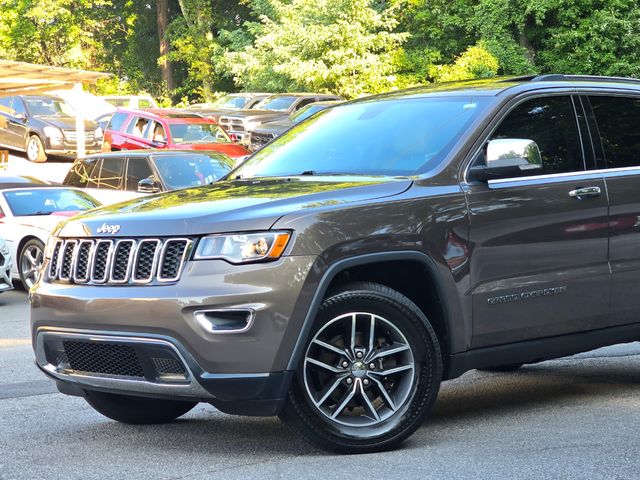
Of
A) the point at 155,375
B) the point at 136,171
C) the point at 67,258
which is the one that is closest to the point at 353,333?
the point at 155,375

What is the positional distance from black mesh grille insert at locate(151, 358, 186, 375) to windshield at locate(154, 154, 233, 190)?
13224 millimetres

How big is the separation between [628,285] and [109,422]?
2.94 m

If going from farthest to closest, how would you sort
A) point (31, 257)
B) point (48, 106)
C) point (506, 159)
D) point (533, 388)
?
point (48, 106), point (31, 257), point (533, 388), point (506, 159)

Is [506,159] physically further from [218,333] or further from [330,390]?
[218,333]

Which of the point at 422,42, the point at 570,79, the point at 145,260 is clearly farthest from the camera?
the point at 422,42

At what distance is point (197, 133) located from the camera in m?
25.2

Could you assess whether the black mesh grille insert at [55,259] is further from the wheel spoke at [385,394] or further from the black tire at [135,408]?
the wheel spoke at [385,394]

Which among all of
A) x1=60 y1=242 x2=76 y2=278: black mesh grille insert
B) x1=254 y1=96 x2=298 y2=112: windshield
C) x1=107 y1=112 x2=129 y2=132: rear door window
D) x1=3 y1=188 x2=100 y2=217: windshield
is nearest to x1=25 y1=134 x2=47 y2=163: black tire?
x1=107 y1=112 x2=129 y2=132: rear door window

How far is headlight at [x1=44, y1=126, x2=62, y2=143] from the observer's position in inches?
1248

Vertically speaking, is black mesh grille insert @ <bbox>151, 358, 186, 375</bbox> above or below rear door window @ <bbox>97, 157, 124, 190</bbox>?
above

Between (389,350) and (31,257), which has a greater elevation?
(389,350)

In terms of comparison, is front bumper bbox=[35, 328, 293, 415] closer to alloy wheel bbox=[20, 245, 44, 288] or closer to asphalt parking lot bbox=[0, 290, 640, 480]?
asphalt parking lot bbox=[0, 290, 640, 480]

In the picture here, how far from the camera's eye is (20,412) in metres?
7.14

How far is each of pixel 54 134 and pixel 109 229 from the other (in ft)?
87.7
